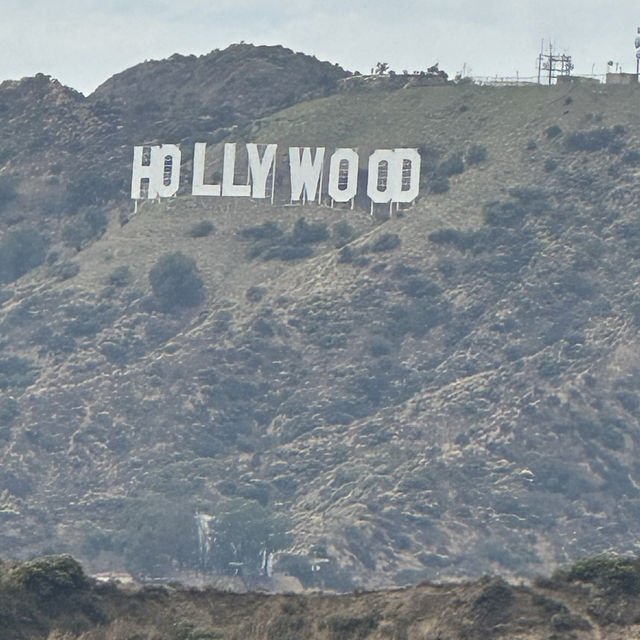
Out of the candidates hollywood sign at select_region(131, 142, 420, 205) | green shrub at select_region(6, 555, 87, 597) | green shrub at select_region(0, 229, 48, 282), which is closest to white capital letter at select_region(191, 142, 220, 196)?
hollywood sign at select_region(131, 142, 420, 205)

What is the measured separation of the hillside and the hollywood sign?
148 cm

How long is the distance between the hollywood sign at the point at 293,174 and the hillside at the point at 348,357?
1.48 metres

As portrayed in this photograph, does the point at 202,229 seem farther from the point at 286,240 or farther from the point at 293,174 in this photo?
the point at 293,174

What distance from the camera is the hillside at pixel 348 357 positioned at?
475 ft

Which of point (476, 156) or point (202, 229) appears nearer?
point (476, 156)

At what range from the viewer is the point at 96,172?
183 metres

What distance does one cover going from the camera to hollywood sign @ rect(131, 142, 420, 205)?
166 metres

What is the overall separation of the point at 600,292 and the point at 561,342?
16.3 feet

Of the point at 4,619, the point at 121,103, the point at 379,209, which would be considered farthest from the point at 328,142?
the point at 4,619

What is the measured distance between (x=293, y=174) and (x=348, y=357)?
16.2 m

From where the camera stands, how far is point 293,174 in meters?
170

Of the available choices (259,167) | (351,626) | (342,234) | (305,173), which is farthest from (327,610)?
(259,167)

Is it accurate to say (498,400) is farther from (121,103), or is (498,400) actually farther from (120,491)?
(121,103)

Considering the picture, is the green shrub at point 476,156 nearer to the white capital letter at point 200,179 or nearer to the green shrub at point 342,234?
the green shrub at point 342,234
